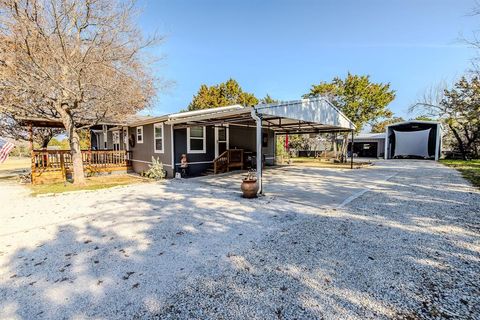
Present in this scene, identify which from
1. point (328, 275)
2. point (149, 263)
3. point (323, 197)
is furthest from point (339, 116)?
point (149, 263)

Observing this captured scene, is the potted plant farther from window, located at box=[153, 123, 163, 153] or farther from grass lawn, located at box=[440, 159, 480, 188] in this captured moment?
grass lawn, located at box=[440, 159, 480, 188]

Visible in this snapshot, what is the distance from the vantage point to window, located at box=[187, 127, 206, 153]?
10906mm

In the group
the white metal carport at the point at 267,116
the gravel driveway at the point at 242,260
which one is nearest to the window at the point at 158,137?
the white metal carport at the point at 267,116

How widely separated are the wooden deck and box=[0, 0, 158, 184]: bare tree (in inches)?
84.7

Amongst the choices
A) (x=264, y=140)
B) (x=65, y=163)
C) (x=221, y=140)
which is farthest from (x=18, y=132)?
(x=264, y=140)

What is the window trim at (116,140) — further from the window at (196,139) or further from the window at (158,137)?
the window at (196,139)

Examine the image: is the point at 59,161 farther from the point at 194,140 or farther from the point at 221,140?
the point at 221,140

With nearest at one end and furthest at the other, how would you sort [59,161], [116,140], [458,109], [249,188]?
[249,188] < [59,161] < [116,140] < [458,109]

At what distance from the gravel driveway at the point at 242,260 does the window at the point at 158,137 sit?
559cm

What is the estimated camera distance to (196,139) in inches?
441

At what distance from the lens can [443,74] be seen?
2430 cm

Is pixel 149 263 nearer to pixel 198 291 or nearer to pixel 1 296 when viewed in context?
pixel 198 291

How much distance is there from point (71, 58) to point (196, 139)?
548 cm

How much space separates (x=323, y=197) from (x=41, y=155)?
458 inches
